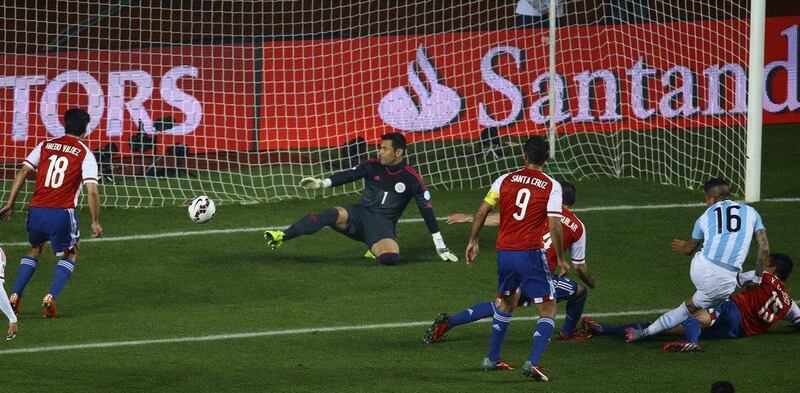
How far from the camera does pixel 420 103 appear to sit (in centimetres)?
2091

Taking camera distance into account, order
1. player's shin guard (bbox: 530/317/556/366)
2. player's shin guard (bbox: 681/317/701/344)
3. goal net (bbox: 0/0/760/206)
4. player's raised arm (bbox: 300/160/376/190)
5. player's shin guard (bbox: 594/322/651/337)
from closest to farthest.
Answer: player's shin guard (bbox: 530/317/556/366)
player's shin guard (bbox: 681/317/701/344)
player's shin guard (bbox: 594/322/651/337)
player's raised arm (bbox: 300/160/376/190)
goal net (bbox: 0/0/760/206)

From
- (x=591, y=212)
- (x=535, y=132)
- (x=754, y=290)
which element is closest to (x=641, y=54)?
(x=535, y=132)

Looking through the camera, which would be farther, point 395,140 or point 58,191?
point 395,140

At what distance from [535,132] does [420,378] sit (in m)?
10.2

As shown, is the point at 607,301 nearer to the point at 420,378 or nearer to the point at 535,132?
the point at 420,378

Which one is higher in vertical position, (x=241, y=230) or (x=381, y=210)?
(x=381, y=210)

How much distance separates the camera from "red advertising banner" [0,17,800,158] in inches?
793

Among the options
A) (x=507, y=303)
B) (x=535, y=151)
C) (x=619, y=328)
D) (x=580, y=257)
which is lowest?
(x=619, y=328)

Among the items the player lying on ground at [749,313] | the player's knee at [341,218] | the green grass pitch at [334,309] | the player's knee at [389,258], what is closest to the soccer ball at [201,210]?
the green grass pitch at [334,309]

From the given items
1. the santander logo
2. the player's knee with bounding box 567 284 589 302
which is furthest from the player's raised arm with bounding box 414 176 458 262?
the santander logo

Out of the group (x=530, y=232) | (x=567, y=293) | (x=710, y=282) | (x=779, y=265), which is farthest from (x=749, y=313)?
(x=530, y=232)

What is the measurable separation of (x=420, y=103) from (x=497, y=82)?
1.15 m

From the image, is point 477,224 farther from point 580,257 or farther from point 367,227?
point 367,227

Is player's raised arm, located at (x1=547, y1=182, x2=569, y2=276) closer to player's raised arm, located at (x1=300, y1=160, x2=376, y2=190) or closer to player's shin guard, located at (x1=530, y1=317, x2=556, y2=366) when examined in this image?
player's shin guard, located at (x1=530, y1=317, x2=556, y2=366)
